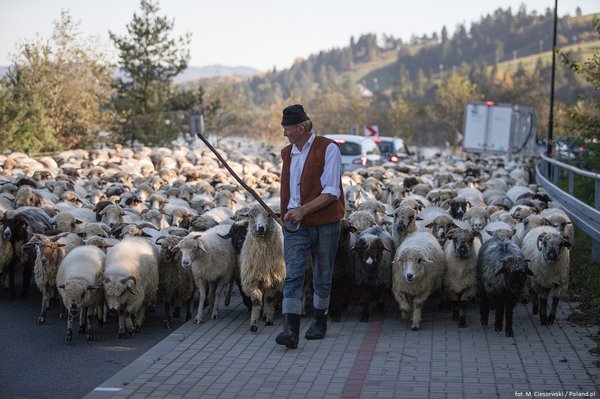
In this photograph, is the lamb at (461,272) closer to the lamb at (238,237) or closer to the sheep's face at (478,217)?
the lamb at (238,237)

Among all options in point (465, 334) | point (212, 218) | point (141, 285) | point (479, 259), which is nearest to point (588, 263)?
point (479, 259)

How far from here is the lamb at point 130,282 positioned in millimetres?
10492

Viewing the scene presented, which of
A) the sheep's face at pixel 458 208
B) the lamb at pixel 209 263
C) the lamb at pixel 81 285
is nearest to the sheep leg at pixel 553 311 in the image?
the lamb at pixel 209 263

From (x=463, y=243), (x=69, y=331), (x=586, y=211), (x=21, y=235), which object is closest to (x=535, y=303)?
(x=463, y=243)

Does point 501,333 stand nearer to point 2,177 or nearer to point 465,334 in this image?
point 465,334

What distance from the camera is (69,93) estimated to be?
4150cm

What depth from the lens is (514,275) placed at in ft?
33.4

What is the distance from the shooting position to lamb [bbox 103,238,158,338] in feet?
34.4

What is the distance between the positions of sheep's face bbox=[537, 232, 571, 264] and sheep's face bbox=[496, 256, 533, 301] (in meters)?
0.54

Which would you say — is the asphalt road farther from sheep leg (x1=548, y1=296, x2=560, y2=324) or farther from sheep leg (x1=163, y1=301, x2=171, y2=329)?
sheep leg (x1=548, y1=296, x2=560, y2=324)

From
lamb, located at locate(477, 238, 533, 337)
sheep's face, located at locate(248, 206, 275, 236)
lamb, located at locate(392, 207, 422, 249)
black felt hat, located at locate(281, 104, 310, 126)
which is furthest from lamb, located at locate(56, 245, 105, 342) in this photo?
lamb, located at locate(477, 238, 533, 337)

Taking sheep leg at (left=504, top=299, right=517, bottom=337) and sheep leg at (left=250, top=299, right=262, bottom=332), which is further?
sheep leg at (left=250, top=299, right=262, bottom=332)

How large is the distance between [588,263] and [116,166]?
1616 cm

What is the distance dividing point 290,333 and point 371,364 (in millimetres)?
992
